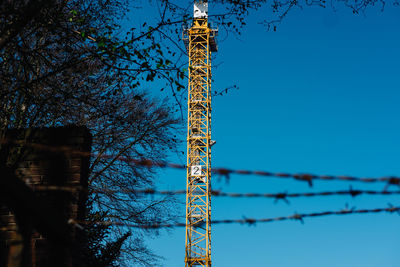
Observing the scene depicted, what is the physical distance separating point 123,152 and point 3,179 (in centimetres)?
970

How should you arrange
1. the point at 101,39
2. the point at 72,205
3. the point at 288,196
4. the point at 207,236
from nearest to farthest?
the point at 288,196 < the point at 72,205 < the point at 101,39 < the point at 207,236

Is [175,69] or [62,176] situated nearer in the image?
[62,176]

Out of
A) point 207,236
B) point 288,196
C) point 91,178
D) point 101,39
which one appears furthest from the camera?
point 207,236

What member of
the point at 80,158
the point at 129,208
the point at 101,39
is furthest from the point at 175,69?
the point at 129,208

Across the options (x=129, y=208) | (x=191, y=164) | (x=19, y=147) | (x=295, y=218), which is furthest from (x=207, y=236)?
(x=295, y=218)

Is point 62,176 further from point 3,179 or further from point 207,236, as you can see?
point 207,236

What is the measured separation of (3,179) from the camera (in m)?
3.02

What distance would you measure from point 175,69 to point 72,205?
2.51 meters

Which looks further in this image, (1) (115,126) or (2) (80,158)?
(1) (115,126)

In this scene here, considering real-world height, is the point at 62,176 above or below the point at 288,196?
above

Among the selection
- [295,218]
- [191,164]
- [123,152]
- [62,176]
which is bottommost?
[295,218]

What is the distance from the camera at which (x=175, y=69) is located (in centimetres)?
661

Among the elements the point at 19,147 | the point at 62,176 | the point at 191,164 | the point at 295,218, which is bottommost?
the point at 295,218

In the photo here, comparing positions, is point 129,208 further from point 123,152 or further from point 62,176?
point 62,176
